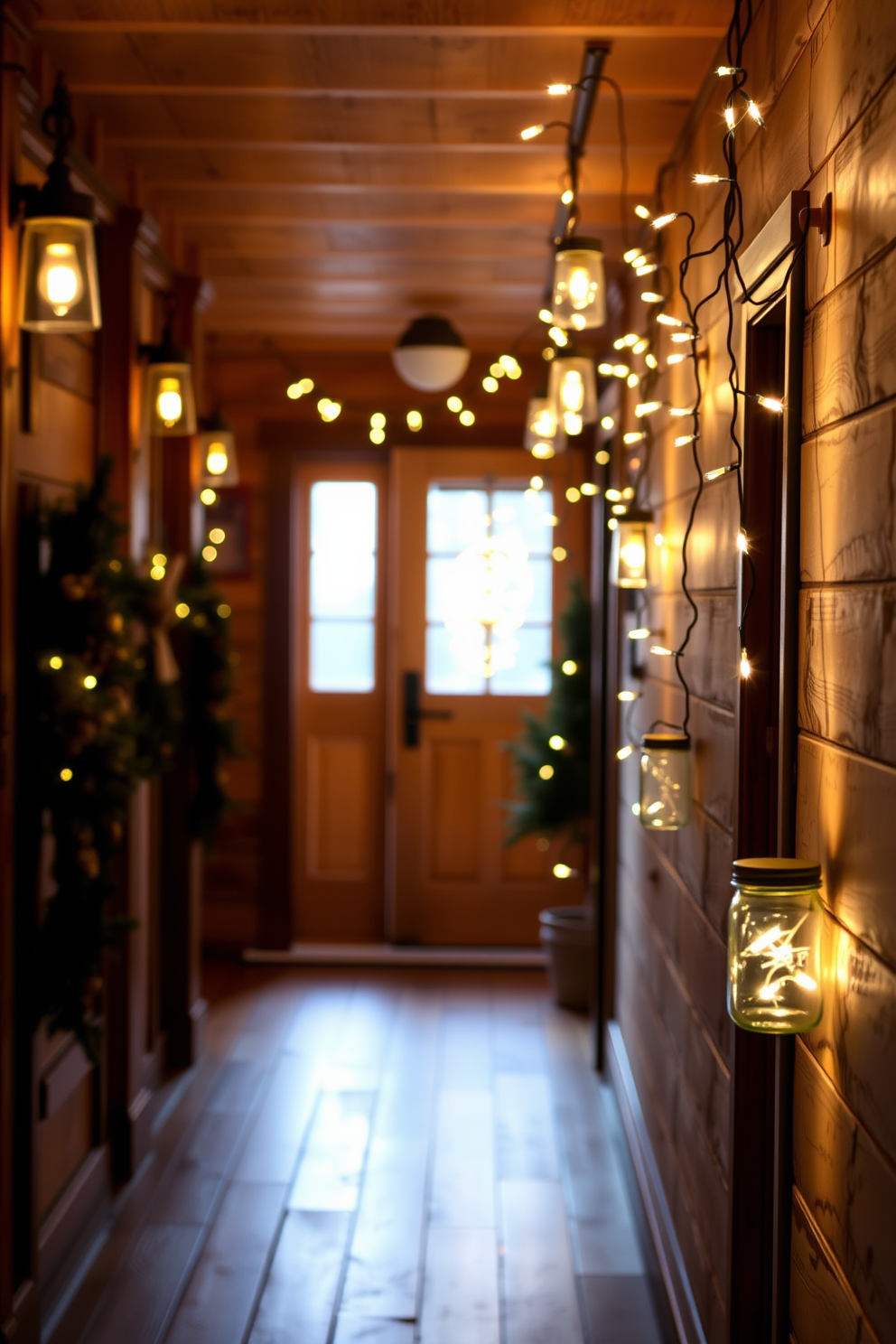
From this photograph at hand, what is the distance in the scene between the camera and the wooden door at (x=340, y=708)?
5.57 meters

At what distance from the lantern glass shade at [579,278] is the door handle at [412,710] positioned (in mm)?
3032

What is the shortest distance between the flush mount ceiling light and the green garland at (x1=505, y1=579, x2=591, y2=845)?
3.27ft

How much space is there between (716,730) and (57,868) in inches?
49.5

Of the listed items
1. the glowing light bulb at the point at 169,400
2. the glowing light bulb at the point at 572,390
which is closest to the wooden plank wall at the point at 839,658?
the glowing light bulb at the point at 572,390

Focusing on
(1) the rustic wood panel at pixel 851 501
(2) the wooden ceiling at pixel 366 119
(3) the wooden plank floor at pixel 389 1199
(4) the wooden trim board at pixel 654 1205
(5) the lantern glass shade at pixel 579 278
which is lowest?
(3) the wooden plank floor at pixel 389 1199

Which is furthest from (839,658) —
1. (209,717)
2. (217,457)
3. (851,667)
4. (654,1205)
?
(217,457)

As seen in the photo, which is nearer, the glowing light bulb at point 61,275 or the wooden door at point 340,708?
the glowing light bulb at point 61,275

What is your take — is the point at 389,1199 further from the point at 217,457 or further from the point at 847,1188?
the point at 217,457

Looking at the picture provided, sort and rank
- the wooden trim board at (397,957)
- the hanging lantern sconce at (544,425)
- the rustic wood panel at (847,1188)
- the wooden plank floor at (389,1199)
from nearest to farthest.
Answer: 1. the rustic wood panel at (847,1188)
2. the wooden plank floor at (389,1199)
3. the hanging lantern sconce at (544,425)
4. the wooden trim board at (397,957)

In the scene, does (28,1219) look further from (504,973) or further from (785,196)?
(504,973)

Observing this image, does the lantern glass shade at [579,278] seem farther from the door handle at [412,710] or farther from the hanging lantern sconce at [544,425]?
the door handle at [412,710]

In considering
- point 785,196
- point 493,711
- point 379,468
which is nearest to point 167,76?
point 785,196

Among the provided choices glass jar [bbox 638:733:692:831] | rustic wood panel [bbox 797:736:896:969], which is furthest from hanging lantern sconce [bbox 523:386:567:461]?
rustic wood panel [bbox 797:736:896:969]

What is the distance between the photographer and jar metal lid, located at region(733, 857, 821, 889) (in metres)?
1.42
